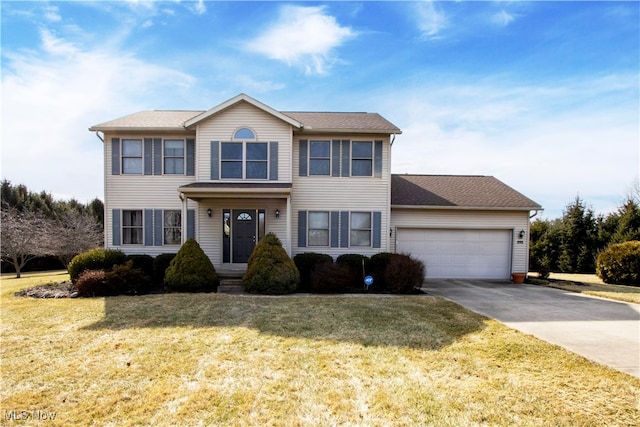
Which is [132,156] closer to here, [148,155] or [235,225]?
[148,155]

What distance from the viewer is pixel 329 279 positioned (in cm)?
954

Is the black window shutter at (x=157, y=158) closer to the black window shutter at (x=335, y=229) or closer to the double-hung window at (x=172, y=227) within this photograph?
the double-hung window at (x=172, y=227)

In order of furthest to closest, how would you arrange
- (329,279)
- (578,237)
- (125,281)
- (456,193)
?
(578,237)
(456,193)
(329,279)
(125,281)

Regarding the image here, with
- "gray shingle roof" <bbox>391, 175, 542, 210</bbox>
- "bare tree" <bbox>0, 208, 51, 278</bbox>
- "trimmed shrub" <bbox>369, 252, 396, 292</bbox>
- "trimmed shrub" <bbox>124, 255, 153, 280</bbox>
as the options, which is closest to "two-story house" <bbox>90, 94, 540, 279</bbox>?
"gray shingle roof" <bbox>391, 175, 542, 210</bbox>

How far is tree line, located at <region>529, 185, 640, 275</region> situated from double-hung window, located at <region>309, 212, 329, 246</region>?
492 inches

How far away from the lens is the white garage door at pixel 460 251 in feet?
42.7

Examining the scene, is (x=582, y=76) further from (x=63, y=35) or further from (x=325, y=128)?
(x=63, y=35)

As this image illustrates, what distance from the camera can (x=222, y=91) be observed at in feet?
44.2

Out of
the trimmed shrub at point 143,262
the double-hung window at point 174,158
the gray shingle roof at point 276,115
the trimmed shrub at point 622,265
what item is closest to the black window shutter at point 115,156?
the gray shingle roof at point 276,115

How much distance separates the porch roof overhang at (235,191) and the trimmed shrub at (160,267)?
7.96 feet

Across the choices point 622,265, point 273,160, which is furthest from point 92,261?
point 622,265

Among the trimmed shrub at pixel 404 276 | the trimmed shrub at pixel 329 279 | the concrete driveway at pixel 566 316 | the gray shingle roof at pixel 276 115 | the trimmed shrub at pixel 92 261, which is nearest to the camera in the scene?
the concrete driveway at pixel 566 316

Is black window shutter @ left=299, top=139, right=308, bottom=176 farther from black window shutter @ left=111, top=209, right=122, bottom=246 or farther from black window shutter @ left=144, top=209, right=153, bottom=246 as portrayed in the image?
black window shutter @ left=111, top=209, right=122, bottom=246

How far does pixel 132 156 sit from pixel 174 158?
1643 mm
